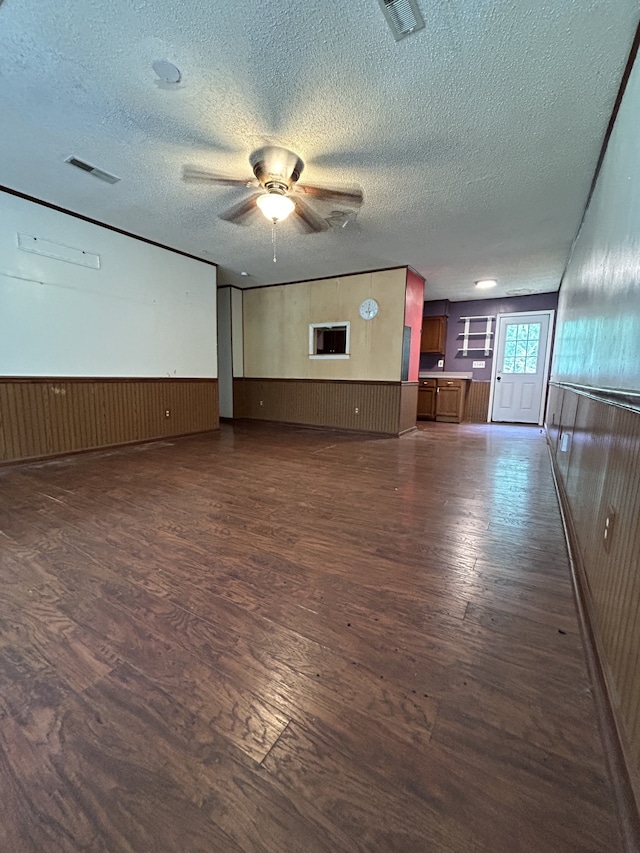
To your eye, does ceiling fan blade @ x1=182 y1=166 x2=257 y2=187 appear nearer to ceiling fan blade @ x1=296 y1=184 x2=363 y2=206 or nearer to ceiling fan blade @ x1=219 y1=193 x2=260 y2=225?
ceiling fan blade @ x1=219 y1=193 x2=260 y2=225

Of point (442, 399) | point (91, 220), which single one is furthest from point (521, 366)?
point (91, 220)

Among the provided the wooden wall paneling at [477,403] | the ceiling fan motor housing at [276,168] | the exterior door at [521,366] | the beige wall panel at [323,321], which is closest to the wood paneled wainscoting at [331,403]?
the beige wall panel at [323,321]

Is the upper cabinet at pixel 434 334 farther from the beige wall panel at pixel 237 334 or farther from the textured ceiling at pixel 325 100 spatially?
the beige wall panel at pixel 237 334

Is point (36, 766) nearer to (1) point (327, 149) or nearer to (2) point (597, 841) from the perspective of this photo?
(2) point (597, 841)

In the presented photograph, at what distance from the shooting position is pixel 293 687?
1.09 metres

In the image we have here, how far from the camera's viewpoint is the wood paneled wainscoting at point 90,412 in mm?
3652

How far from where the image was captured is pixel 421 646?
4.13 ft

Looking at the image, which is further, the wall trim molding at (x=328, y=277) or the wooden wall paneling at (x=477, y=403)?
the wooden wall paneling at (x=477, y=403)

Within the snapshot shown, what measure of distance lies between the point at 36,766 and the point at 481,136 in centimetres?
378

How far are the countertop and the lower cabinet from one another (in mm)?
68

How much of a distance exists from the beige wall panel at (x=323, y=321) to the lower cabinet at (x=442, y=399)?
244 centimetres

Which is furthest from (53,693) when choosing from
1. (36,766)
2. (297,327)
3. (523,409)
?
(523,409)

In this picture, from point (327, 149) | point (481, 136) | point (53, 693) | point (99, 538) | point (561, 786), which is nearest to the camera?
point (561, 786)

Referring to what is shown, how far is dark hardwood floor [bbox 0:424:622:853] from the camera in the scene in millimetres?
763
